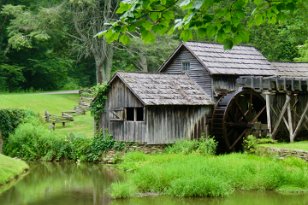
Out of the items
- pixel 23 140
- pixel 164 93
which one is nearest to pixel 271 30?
pixel 164 93

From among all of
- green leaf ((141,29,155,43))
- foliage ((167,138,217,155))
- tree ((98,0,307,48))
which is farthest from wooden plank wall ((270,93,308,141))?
green leaf ((141,29,155,43))

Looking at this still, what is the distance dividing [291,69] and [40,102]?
19.7m

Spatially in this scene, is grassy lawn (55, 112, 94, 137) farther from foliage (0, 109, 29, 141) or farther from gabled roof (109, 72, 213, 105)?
gabled roof (109, 72, 213, 105)

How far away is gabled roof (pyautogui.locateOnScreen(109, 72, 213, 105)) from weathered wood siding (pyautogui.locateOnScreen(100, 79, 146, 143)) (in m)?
0.59

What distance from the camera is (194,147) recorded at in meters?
24.9

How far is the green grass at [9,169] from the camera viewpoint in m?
19.3

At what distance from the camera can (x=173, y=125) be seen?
25828 millimetres

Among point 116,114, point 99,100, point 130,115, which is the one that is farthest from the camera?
point 99,100

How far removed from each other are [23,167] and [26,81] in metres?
30.5

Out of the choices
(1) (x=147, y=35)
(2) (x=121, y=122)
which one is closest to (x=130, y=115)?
(2) (x=121, y=122)

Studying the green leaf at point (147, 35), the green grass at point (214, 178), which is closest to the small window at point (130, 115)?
the green grass at point (214, 178)

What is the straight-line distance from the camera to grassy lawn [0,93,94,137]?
34.0 meters

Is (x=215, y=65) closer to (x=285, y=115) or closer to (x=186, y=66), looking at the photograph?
(x=186, y=66)

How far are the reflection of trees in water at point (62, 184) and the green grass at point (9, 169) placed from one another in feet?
1.57
